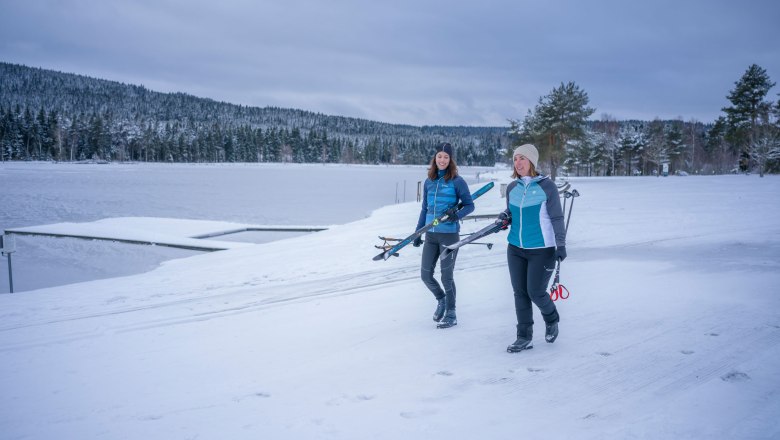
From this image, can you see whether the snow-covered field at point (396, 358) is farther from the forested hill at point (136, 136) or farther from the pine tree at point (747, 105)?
the forested hill at point (136, 136)

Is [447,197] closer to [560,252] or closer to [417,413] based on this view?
[560,252]

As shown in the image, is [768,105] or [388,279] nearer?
[388,279]

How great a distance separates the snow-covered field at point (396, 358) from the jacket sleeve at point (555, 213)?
113 centimetres

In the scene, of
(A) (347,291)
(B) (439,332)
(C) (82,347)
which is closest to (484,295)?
(B) (439,332)

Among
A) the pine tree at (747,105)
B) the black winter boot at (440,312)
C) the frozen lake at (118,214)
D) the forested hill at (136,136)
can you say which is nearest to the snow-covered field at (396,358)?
the black winter boot at (440,312)

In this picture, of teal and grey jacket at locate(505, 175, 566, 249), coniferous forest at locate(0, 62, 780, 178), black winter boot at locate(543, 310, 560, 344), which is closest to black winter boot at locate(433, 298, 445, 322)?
black winter boot at locate(543, 310, 560, 344)

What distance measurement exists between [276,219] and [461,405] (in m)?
19.8

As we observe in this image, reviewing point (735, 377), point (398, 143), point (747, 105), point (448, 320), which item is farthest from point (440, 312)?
point (398, 143)

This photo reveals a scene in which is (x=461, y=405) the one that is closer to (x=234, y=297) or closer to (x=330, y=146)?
(x=234, y=297)

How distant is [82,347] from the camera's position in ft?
17.0

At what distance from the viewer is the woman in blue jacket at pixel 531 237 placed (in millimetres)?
4043

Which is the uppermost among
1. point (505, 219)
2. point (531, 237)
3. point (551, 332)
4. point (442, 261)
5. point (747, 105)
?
point (747, 105)

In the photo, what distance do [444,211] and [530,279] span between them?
4.24 feet

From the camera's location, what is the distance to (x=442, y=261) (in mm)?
5094
